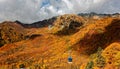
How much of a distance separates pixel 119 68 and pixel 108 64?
989 cm

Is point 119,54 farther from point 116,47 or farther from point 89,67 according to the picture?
point 89,67

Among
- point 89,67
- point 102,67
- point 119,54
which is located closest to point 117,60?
point 119,54

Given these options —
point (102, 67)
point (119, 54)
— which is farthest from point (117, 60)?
point (102, 67)

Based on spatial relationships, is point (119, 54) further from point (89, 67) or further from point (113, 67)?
point (89, 67)

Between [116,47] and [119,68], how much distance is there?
38.7 meters

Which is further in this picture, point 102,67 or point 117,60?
point 117,60

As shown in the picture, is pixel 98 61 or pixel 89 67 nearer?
pixel 89 67

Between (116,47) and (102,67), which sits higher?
(116,47)

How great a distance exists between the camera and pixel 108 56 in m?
166

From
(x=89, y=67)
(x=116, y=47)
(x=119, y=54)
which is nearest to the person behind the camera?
(x=89, y=67)

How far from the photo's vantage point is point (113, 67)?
148 m

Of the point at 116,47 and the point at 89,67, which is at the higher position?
the point at 116,47

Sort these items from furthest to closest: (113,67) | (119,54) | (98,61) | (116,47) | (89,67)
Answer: (116,47)
(119,54)
(113,67)
(98,61)
(89,67)

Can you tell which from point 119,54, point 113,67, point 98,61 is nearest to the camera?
point 98,61
